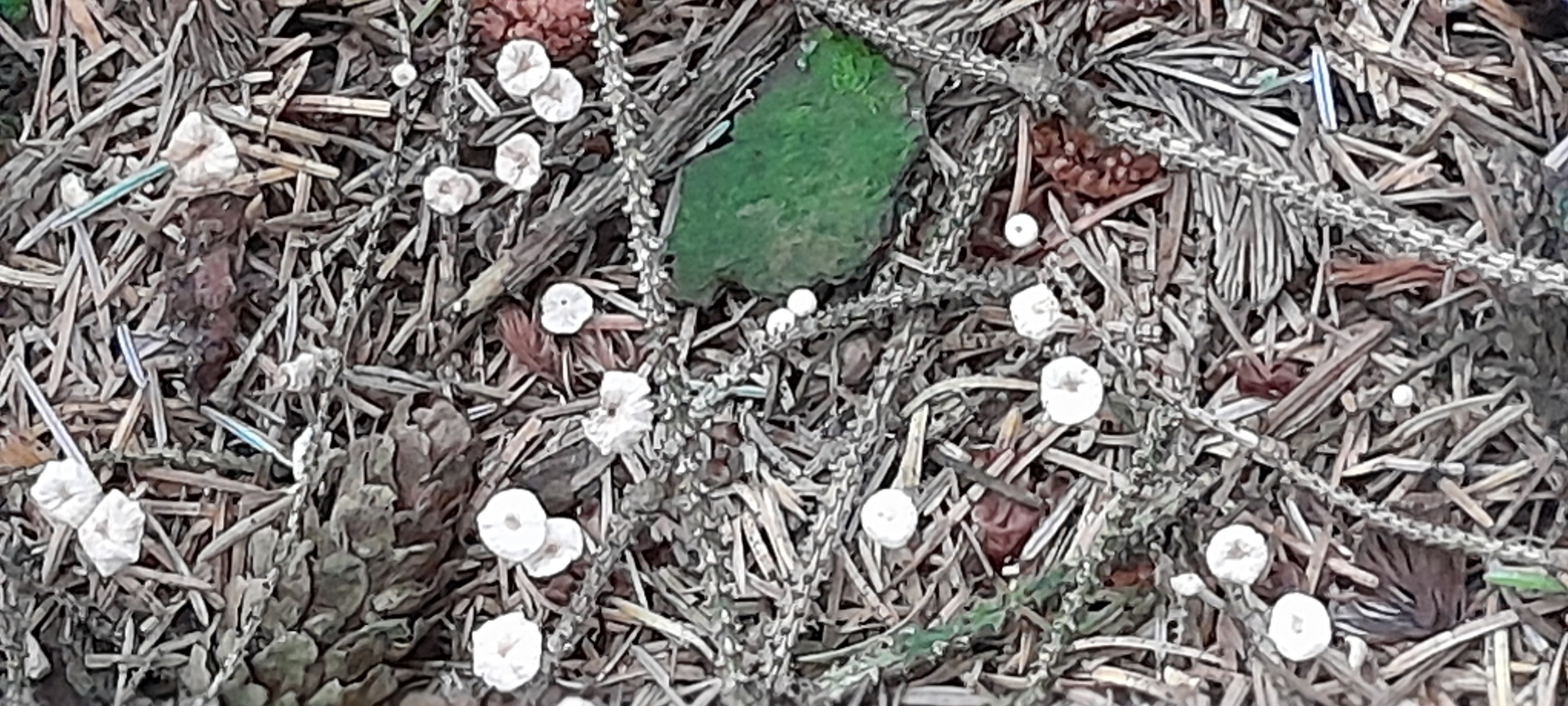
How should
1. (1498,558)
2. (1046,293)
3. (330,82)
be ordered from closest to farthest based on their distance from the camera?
(1498,558)
(1046,293)
(330,82)

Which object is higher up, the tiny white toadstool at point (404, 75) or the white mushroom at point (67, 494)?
the tiny white toadstool at point (404, 75)

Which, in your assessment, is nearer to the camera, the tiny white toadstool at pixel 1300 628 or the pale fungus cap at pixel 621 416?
the tiny white toadstool at pixel 1300 628

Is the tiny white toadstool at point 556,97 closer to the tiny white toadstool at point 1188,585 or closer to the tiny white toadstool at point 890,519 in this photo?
the tiny white toadstool at point 890,519

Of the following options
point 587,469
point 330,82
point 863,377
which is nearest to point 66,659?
point 587,469

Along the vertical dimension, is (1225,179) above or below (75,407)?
above

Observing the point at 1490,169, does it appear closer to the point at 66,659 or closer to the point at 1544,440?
the point at 1544,440

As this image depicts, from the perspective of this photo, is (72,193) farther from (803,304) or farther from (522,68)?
(803,304)

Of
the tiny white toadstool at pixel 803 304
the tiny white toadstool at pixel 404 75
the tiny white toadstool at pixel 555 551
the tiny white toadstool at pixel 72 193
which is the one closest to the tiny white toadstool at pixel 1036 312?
the tiny white toadstool at pixel 803 304
